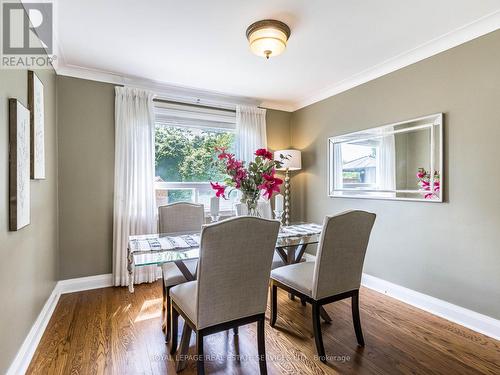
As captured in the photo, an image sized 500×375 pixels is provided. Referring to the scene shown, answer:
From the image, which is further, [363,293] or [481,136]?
[363,293]

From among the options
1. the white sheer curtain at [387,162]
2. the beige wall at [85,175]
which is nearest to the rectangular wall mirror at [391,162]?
the white sheer curtain at [387,162]

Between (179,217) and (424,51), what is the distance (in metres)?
2.78

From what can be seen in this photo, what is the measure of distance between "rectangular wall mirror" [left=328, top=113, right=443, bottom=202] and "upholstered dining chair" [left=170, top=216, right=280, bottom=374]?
1814 millimetres

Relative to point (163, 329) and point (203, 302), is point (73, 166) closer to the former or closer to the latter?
point (163, 329)

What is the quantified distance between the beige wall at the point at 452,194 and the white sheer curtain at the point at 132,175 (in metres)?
2.53

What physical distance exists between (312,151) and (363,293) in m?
1.98

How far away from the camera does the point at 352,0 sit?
73.6 inches

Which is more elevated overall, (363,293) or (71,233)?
(71,233)

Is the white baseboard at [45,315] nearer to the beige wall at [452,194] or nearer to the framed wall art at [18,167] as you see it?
the framed wall art at [18,167]

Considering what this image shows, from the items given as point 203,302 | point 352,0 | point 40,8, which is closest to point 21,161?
point 40,8

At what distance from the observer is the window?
3.55 metres

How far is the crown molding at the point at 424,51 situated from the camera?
83.4 inches

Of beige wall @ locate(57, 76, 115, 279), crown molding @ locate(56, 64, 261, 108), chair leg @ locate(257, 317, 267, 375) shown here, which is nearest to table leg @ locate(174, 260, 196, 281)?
chair leg @ locate(257, 317, 267, 375)

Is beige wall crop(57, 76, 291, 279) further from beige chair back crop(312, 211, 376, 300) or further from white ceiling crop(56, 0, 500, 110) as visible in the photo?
beige chair back crop(312, 211, 376, 300)
